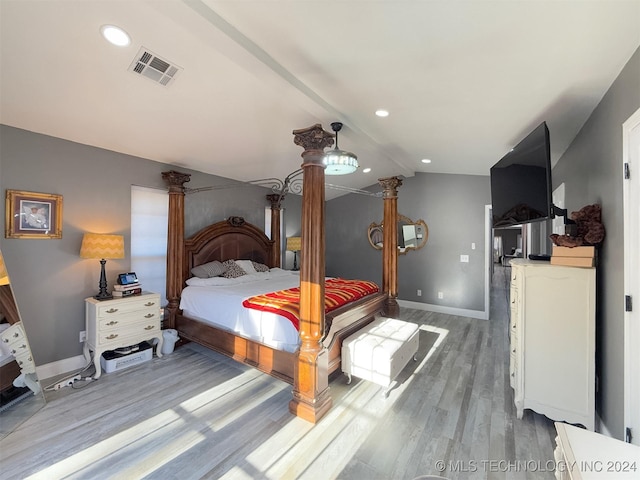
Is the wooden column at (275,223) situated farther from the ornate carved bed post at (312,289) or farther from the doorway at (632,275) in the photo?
the doorway at (632,275)

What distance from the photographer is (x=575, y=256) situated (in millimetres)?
2047

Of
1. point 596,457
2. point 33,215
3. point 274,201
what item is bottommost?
point 596,457

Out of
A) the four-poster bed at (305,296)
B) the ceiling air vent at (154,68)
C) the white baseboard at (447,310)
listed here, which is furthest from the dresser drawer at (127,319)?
the white baseboard at (447,310)

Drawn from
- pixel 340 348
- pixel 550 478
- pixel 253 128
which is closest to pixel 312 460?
pixel 340 348

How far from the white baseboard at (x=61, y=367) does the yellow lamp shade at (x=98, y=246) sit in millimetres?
1156

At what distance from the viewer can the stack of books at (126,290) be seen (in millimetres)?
3061

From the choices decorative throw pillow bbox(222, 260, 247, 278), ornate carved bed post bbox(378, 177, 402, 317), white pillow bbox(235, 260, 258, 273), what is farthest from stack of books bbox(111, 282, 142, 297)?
ornate carved bed post bbox(378, 177, 402, 317)

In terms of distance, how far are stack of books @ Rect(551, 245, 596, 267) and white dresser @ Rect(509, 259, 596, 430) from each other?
4cm

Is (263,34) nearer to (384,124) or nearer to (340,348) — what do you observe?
(384,124)

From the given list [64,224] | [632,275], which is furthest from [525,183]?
[64,224]

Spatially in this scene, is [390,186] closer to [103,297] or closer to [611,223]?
[611,223]

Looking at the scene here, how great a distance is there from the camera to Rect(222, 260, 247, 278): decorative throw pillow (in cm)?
408

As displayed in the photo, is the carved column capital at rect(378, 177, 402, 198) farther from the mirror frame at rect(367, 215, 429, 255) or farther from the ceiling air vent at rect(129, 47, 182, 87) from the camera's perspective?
the ceiling air vent at rect(129, 47, 182, 87)

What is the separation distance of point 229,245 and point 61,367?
2.41 metres
